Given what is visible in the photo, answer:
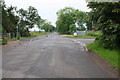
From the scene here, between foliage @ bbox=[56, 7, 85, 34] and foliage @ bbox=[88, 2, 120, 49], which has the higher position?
foliage @ bbox=[56, 7, 85, 34]

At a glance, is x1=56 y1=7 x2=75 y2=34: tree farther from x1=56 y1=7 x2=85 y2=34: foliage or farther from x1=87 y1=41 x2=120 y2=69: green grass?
x1=87 y1=41 x2=120 y2=69: green grass

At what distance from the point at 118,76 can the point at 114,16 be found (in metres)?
4.90

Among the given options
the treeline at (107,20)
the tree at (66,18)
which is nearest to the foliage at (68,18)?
the tree at (66,18)

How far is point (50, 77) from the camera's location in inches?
192

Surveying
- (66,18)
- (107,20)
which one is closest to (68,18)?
(66,18)

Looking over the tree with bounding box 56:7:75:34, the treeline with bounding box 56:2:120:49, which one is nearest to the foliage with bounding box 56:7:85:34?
the tree with bounding box 56:7:75:34

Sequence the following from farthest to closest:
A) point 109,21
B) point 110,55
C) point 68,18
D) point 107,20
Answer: point 68,18 → point 107,20 → point 109,21 → point 110,55

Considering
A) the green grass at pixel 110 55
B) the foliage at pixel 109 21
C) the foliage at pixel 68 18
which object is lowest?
the green grass at pixel 110 55

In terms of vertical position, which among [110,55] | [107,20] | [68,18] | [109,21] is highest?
[68,18]

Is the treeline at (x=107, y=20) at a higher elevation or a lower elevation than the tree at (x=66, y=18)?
lower

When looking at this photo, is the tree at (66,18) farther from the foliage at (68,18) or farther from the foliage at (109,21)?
the foliage at (109,21)

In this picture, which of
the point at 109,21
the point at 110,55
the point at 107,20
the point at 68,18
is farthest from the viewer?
the point at 68,18

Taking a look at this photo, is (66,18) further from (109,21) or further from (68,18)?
(109,21)

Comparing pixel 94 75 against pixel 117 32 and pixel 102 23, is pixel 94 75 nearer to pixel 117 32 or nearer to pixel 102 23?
pixel 117 32
